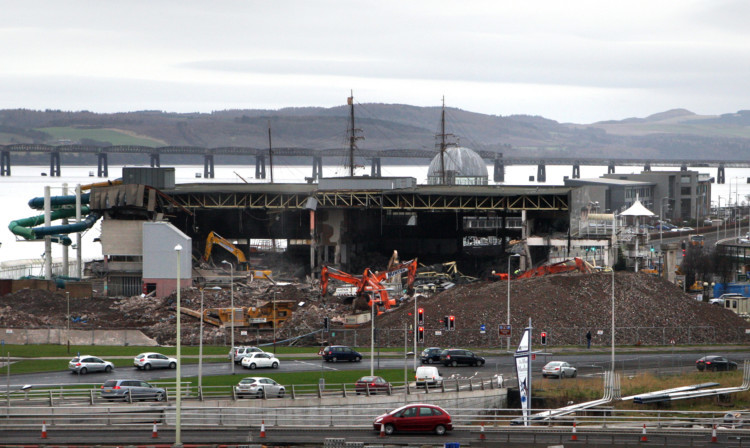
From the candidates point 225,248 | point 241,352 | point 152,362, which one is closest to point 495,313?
point 241,352

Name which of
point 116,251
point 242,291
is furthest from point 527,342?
point 116,251

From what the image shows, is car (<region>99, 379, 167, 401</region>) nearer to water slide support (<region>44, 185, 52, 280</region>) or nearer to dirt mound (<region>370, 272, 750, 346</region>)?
dirt mound (<region>370, 272, 750, 346</region>)

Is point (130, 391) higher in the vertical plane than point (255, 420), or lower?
higher

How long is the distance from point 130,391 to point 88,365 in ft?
33.6

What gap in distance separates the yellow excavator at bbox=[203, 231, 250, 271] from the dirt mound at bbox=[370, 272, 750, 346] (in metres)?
24.3

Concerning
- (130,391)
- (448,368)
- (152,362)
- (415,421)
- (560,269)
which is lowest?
(448,368)

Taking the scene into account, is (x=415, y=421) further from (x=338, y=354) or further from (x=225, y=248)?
(x=225, y=248)

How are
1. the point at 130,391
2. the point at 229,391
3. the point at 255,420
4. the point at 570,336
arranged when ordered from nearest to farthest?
1. the point at 255,420
2. the point at 130,391
3. the point at 229,391
4. the point at 570,336

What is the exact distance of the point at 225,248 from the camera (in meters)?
88.8

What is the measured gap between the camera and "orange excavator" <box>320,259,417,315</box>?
2795 inches

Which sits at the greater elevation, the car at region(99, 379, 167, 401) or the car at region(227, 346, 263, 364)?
the car at region(99, 379, 167, 401)

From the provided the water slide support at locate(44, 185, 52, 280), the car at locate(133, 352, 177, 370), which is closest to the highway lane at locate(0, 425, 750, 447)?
the car at locate(133, 352, 177, 370)

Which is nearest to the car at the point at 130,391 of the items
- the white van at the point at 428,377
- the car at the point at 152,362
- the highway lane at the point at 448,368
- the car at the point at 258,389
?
the car at the point at 258,389

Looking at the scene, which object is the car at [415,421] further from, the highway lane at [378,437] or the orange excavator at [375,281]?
the orange excavator at [375,281]
